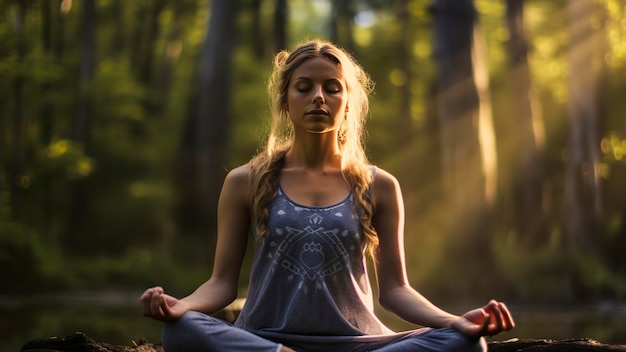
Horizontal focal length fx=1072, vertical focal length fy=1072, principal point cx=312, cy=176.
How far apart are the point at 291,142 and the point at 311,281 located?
69 cm

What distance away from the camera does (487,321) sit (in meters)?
3.79

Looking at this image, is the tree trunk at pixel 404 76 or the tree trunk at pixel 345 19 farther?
the tree trunk at pixel 404 76

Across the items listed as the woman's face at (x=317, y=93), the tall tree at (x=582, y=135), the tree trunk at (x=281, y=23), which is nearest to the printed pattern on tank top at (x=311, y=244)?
the woman's face at (x=317, y=93)

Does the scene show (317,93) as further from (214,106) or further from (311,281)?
(214,106)

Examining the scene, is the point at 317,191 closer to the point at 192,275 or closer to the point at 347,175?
the point at 347,175

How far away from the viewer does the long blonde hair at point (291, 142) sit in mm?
4301

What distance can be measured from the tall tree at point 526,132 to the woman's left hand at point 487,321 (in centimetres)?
1879

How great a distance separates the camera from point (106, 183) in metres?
25.6

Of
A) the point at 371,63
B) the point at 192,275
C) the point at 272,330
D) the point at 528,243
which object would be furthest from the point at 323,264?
the point at 371,63

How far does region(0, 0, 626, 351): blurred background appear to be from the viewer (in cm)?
1709

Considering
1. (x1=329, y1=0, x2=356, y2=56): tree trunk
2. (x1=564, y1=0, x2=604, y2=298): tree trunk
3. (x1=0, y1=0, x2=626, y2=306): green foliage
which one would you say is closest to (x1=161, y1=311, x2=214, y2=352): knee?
(x1=0, y1=0, x2=626, y2=306): green foliage

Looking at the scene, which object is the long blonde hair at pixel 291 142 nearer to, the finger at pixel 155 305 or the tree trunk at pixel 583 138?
the finger at pixel 155 305

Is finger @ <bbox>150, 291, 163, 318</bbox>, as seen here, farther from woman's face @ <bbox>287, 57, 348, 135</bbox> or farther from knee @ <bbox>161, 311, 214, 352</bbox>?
woman's face @ <bbox>287, 57, 348, 135</bbox>

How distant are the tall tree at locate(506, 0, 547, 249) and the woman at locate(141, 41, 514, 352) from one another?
1826 cm
